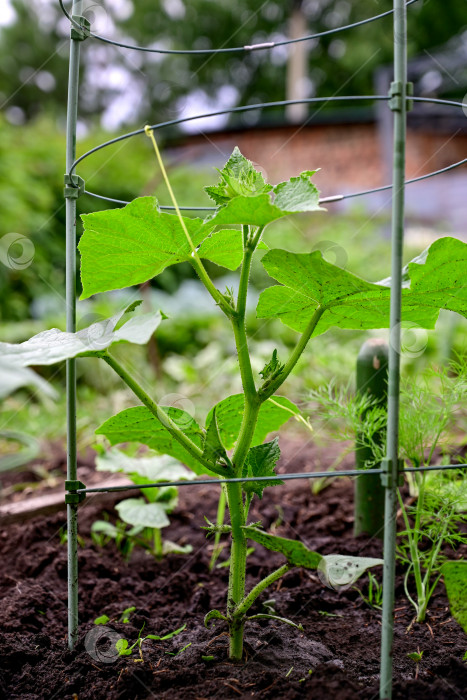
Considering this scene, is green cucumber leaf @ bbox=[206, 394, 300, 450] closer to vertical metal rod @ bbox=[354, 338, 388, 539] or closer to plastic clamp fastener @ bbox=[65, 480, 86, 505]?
plastic clamp fastener @ bbox=[65, 480, 86, 505]

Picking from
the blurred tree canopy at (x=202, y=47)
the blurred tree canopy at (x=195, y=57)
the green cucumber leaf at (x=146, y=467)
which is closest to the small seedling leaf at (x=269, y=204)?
the green cucumber leaf at (x=146, y=467)

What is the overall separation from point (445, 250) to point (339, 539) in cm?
90

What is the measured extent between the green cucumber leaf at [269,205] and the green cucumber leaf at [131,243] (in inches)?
3.1

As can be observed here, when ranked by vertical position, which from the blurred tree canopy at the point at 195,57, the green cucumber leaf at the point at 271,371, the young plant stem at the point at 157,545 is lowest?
the young plant stem at the point at 157,545

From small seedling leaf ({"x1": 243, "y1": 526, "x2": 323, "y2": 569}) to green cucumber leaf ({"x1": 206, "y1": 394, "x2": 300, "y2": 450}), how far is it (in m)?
0.25

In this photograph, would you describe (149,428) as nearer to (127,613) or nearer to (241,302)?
(241,302)

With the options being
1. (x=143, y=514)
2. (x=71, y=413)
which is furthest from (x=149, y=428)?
(x=143, y=514)

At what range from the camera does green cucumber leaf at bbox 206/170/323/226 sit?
0.79m

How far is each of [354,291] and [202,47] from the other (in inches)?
681

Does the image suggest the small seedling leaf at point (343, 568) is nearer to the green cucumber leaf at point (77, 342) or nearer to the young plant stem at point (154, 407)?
the young plant stem at point (154, 407)

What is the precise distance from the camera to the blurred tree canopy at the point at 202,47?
14500mm

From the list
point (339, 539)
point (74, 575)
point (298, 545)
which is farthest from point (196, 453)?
point (339, 539)

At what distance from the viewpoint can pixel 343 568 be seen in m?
0.82

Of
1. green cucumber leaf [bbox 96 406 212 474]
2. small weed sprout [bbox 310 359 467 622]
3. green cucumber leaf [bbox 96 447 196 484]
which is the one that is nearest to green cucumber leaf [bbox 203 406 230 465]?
green cucumber leaf [bbox 96 406 212 474]
